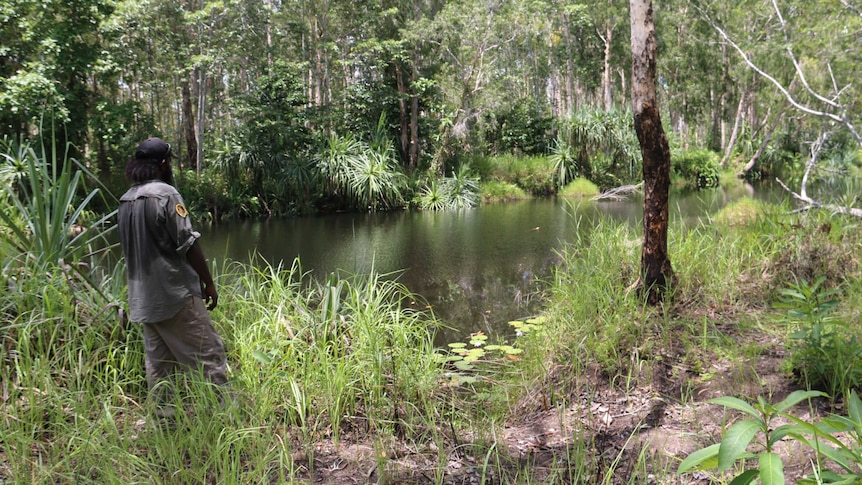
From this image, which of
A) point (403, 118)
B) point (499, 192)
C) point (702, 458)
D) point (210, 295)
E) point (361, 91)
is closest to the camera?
point (702, 458)

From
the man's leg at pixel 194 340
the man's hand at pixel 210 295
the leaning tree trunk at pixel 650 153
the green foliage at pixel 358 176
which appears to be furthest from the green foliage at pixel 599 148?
the man's leg at pixel 194 340

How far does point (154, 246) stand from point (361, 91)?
52.6 ft

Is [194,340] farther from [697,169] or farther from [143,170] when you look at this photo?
[697,169]

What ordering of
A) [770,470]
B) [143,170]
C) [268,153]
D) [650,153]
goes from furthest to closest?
[268,153]
[650,153]
[143,170]
[770,470]

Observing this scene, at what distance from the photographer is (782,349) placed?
3.42m

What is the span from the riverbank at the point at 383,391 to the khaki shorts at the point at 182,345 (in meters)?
0.14

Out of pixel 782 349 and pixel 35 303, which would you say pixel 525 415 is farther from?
pixel 35 303

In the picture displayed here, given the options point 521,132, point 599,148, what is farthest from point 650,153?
point 521,132

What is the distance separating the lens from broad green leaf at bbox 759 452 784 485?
3.63 feet

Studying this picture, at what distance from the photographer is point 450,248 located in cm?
933

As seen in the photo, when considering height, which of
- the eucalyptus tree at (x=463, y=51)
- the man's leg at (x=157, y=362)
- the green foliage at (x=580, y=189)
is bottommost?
the man's leg at (x=157, y=362)

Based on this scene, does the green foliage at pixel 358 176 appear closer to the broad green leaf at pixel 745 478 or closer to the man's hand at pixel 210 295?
the man's hand at pixel 210 295

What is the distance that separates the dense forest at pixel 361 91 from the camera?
1166 centimetres

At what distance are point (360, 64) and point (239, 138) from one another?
4820mm
